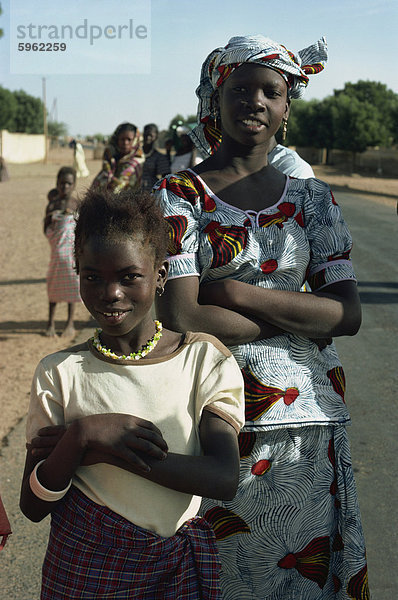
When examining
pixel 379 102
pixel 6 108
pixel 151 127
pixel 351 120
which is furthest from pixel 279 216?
pixel 6 108

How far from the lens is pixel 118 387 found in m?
1.59

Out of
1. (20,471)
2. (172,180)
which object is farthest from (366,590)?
(20,471)

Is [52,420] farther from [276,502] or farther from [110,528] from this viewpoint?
[276,502]

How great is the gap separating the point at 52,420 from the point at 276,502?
715mm

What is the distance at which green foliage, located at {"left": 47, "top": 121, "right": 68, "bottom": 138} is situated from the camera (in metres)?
88.9

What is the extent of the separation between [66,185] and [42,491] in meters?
6.04

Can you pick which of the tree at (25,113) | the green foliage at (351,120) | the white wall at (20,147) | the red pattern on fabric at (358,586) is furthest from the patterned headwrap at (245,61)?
the tree at (25,113)

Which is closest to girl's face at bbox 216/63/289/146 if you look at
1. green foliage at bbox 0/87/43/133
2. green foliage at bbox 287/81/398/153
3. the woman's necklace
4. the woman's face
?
the woman's necklace

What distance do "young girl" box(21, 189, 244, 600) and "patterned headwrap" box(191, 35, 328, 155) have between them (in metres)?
0.52

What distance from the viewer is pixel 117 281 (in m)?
1.60

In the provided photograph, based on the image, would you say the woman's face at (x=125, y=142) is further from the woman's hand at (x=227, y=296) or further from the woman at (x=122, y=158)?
the woman's hand at (x=227, y=296)

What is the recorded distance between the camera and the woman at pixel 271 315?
1.87m

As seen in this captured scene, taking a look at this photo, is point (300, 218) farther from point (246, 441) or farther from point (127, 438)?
point (127, 438)

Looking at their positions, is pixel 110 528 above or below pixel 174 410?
below
